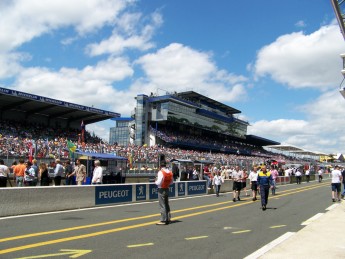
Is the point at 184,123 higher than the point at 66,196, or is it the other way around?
the point at 184,123

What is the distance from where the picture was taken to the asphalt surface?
710 centimetres

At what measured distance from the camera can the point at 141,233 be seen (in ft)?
30.0

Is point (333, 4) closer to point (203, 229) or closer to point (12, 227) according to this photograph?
point (203, 229)

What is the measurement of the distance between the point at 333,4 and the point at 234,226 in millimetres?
9357

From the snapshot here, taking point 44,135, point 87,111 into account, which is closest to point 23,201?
point 44,135

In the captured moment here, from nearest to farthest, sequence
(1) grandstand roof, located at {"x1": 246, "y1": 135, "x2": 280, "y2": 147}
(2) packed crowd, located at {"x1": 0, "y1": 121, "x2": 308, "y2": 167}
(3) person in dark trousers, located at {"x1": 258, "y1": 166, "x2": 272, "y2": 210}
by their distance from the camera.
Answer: (3) person in dark trousers, located at {"x1": 258, "y1": 166, "x2": 272, "y2": 210}
(2) packed crowd, located at {"x1": 0, "y1": 121, "x2": 308, "y2": 167}
(1) grandstand roof, located at {"x1": 246, "y1": 135, "x2": 280, "y2": 147}

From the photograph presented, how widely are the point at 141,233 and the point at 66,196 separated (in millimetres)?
5382

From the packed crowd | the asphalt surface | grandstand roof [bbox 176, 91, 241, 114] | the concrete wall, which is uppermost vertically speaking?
grandstand roof [bbox 176, 91, 241, 114]

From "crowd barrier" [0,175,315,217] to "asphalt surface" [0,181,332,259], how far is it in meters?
0.58

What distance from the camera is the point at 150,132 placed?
64125 millimetres

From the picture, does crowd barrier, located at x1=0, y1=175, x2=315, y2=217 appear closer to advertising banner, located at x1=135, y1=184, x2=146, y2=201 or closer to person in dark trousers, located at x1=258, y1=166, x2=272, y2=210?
advertising banner, located at x1=135, y1=184, x2=146, y2=201

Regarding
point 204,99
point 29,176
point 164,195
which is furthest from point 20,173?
point 204,99

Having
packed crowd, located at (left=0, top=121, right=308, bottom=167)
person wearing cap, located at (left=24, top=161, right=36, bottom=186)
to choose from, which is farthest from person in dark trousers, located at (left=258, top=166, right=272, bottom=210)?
packed crowd, located at (left=0, top=121, right=308, bottom=167)

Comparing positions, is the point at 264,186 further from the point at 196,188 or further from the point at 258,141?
the point at 258,141
